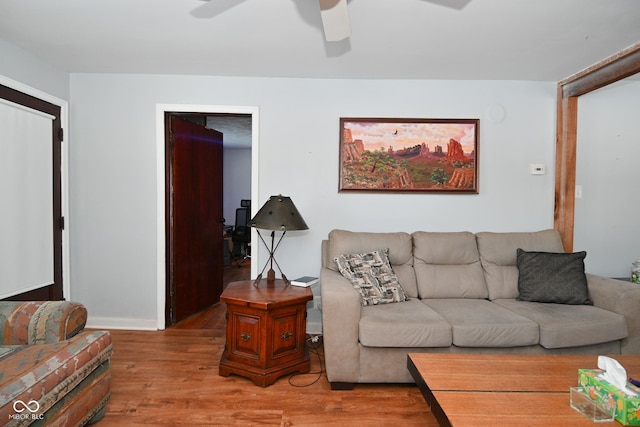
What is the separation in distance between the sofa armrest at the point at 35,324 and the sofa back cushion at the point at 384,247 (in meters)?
1.77

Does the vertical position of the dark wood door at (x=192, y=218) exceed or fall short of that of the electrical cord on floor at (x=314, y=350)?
it exceeds it

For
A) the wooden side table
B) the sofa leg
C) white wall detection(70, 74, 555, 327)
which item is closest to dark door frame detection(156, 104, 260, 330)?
white wall detection(70, 74, 555, 327)

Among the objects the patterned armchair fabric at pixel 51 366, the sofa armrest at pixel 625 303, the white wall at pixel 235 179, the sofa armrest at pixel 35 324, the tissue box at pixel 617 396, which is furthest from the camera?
the white wall at pixel 235 179

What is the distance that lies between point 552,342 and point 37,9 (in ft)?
12.4

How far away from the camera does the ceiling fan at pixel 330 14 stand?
1.62 meters

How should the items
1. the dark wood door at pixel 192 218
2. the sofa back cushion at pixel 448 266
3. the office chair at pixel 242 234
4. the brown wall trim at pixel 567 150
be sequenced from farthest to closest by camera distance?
the office chair at pixel 242 234
the dark wood door at pixel 192 218
the brown wall trim at pixel 567 150
the sofa back cushion at pixel 448 266

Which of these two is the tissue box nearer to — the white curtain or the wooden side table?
the wooden side table

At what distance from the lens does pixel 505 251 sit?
2973mm

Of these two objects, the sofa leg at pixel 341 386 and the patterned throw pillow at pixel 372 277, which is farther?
the patterned throw pillow at pixel 372 277

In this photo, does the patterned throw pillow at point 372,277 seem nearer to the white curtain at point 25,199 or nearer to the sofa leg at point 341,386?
the sofa leg at point 341,386

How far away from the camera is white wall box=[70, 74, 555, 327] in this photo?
129 inches

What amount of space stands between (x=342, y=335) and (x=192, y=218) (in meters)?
2.11

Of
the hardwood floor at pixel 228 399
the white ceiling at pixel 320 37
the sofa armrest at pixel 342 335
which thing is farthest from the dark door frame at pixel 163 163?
the sofa armrest at pixel 342 335

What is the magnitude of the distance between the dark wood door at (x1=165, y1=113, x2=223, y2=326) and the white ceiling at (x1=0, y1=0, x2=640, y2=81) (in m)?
0.75
